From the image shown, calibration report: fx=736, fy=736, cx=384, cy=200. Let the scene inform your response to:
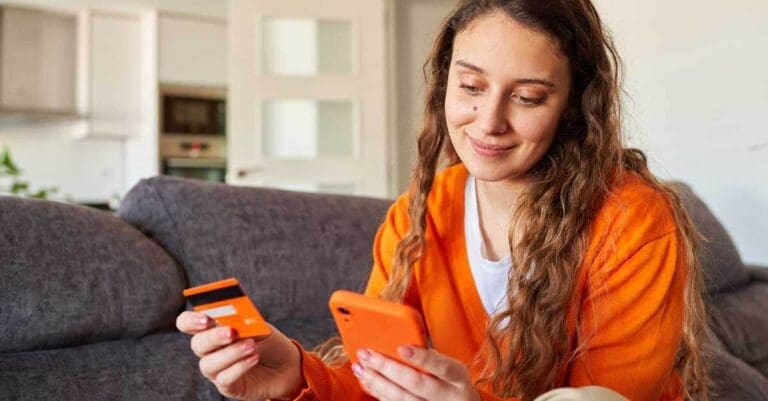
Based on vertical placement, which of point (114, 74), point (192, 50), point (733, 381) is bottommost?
point (733, 381)

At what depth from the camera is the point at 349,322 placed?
2.51 ft

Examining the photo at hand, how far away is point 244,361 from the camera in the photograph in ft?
2.84

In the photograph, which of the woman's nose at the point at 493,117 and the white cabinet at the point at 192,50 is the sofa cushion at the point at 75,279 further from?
the white cabinet at the point at 192,50

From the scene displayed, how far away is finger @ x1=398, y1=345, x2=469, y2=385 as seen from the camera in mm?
706

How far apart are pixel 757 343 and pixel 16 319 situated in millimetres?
1578

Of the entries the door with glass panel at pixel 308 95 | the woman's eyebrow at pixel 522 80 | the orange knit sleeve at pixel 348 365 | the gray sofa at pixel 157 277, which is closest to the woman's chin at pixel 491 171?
the woman's eyebrow at pixel 522 80

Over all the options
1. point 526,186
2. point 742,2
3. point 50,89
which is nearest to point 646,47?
point 742,2

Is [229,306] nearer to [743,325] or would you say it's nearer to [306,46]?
[743,325]

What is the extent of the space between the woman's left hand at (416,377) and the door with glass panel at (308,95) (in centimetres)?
287

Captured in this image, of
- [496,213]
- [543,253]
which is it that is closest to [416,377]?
[543,253]

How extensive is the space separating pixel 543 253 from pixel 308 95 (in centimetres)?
274

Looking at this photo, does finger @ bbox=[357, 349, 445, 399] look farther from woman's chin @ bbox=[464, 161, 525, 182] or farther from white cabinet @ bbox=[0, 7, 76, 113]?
white cabinet @ bbox=[0, 7, 76, 113]

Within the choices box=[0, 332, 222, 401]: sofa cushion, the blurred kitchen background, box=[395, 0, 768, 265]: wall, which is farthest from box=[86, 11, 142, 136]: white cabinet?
box=[0, 332, 222, 401]: sofa cushion

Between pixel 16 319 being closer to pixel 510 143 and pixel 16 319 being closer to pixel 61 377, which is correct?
pixel 61 377
